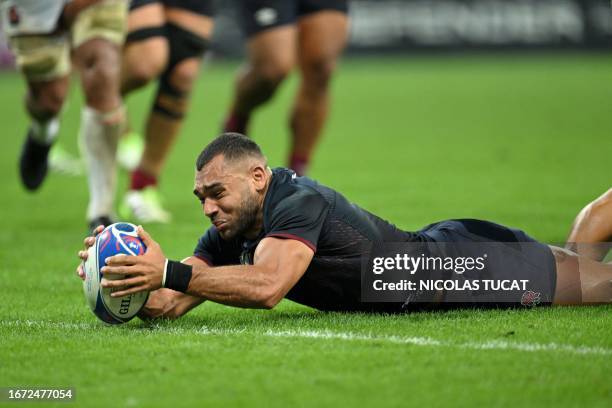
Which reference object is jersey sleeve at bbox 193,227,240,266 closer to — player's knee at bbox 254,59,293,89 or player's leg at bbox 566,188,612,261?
player's leg at bbox 566,188,612,261

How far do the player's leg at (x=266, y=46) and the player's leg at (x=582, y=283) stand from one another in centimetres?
437

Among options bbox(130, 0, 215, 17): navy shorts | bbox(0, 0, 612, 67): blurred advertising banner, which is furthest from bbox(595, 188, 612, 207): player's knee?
bbox(0, 0, 612, 67): blurred advertising banner

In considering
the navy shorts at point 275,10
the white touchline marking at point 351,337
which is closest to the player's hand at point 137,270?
the white touchline marking at point 351,337

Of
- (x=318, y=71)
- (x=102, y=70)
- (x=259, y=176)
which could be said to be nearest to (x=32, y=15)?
(x=102, y=70)

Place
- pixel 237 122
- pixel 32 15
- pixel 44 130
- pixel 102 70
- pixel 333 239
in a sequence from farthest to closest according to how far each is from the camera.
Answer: pixel 237 122, pixel 44 130, pixel 32 15, pixel 102 70, pixel 333 239

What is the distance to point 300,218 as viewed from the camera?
5.11m

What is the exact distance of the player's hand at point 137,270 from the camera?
16.2ft

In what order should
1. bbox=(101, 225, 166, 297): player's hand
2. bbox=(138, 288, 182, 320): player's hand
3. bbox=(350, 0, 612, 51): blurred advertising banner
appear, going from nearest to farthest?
1. bbox=(101, 225, 166, 297): player's hand
2. bbox=(138, 288, 182, 320): player's hand
3. bbox=(350, 0, 612, 51): blurred advertising banner

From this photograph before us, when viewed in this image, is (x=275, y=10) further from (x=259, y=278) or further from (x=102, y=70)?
(x=259, y=278)

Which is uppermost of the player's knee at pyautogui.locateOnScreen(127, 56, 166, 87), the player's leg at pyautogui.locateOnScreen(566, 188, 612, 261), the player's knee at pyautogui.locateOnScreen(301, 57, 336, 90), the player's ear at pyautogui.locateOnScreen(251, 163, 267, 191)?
the player's knee at pyautogui.locateOnScreen(127, 56, 166, 87)

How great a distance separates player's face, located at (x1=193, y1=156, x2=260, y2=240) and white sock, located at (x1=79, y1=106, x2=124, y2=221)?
3.31 meters

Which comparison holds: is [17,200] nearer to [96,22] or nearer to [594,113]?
[96,22]

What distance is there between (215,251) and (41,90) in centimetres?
393

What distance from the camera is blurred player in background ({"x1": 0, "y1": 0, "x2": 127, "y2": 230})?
829 centimetres
